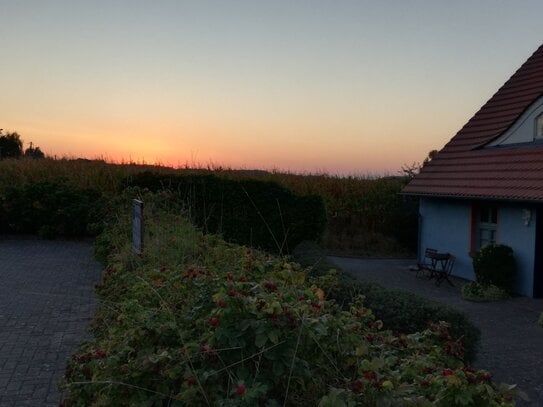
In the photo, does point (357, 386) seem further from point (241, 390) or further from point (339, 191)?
point (339, 191)

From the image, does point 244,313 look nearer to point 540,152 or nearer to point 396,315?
point 396,315

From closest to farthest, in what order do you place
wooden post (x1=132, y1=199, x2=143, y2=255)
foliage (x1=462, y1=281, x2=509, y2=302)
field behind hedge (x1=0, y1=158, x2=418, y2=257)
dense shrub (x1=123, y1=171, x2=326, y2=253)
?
wooden post (x1=132, y1=199, x2=143, y2=255)
foliage (x1=462, y1=281, x2=509, y2=302)
dense shrub (x1=123, y1=171, x2=326, y2=253)
field behind hedge (x1=0, y1=158, x2=418, y2=257)

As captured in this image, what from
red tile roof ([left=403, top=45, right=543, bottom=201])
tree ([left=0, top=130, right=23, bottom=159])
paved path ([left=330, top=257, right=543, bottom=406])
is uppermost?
tree ([left=0, top=130, right=23, bottom=159])

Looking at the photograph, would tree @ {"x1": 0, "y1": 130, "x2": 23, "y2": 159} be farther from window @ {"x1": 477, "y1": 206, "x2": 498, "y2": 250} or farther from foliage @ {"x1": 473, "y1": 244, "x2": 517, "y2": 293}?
foliage @ {"x1": 473, "y1": 244, "x2": 517, "y2": 293}

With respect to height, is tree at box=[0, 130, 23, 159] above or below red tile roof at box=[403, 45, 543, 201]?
above

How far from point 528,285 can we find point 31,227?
604 inches

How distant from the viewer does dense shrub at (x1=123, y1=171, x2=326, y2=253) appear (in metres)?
15.4

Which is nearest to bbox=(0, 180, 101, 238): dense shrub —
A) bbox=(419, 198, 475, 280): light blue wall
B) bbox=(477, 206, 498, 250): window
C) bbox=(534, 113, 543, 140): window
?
bbox=(419, 198, 475, 280): light blue wall

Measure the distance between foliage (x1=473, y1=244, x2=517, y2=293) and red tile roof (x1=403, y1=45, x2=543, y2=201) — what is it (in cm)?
124

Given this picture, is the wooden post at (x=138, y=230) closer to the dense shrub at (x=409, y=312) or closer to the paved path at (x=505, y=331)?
the dense shrub at (x=409, y=312)

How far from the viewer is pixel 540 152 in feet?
42.3

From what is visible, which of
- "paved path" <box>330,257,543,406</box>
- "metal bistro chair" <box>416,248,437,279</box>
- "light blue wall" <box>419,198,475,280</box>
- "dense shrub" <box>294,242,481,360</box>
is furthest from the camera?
"light blue wall" <box>419,198,475,280</box>

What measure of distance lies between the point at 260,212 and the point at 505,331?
787 centimetres

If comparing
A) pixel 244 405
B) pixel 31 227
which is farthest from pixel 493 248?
pixel 31 227
